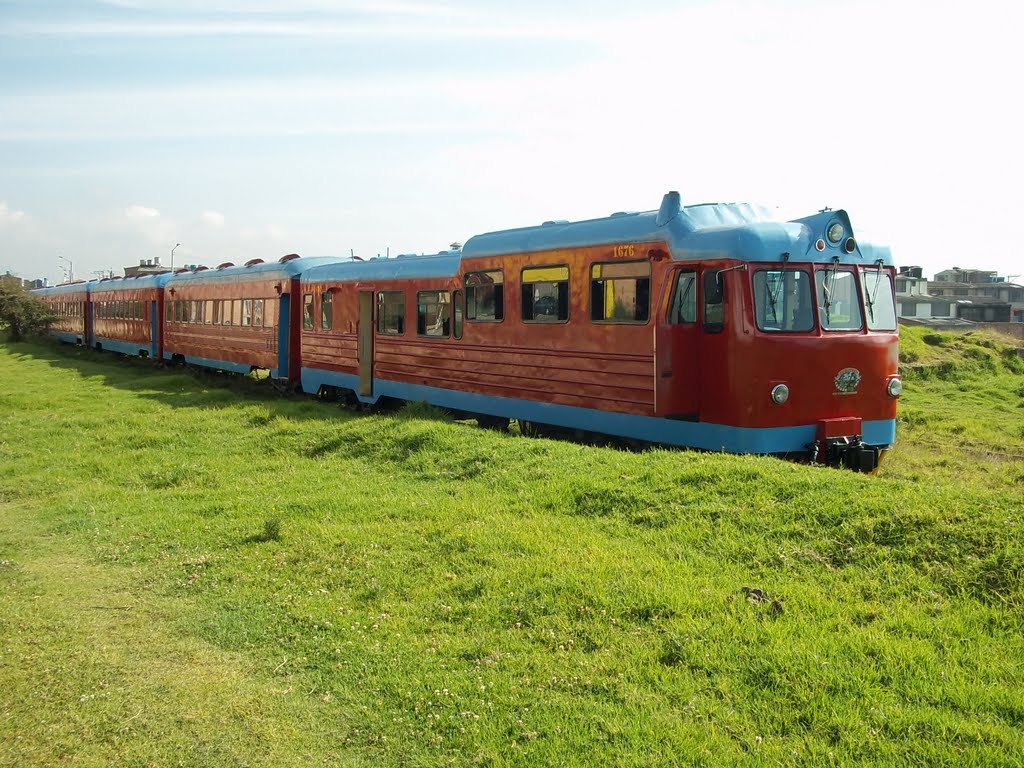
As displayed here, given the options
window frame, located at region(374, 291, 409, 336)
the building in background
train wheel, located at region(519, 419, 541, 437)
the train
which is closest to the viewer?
the train

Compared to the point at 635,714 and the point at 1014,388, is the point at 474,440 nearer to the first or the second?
the point at 635,714

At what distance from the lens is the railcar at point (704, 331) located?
9734mm

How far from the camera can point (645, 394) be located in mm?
10703

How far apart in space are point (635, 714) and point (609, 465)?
4.80 metres

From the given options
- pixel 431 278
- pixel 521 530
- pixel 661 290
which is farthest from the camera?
pixel 431 278

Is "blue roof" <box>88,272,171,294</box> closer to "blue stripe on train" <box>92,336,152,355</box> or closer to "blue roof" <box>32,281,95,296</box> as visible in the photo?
"blue roof" <box>32,281,95,296</box>

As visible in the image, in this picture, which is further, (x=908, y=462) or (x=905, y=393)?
(x=905, y=393)

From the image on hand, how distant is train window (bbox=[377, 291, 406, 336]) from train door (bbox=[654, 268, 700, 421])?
691 centimetres

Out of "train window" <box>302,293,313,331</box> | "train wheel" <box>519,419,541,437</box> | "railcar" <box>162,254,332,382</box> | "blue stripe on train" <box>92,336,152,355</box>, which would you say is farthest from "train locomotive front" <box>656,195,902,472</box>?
"blue stripe on train" <box>92,336,152,355</box>

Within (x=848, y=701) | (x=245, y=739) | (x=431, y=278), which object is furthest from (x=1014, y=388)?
(x=245, y=739)

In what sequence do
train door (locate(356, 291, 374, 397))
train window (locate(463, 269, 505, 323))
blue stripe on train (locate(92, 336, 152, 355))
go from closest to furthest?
train window (locate(463, 269, 505, 323))
train door (locate(356, 291, 374, 397))
blue stripe on train (locate(92, 336, 152, 355))

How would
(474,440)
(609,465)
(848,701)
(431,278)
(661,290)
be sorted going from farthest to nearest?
(431,278) → (474,440) → (661,290) → (609,465) → (848,701)

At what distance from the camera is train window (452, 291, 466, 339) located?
14320mm

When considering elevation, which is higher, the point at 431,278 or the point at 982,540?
the point at 431,278
